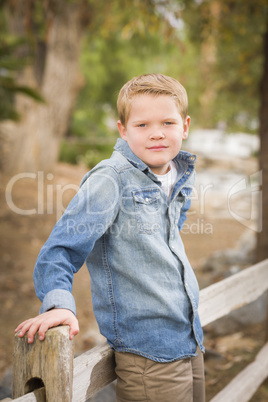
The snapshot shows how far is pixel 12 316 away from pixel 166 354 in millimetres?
3729

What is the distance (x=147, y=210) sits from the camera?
4.52 feet

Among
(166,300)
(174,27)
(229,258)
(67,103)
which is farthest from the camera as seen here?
(67,103)

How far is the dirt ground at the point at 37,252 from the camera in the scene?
3.82 meters

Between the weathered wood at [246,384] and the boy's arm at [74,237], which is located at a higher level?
the boy's arm at [74,237]

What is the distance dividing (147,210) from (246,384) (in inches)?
61.4

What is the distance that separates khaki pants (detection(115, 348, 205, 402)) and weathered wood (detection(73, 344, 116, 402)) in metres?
0.05

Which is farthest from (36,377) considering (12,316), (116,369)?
(12,316)

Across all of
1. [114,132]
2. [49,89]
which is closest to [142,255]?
[49,89]

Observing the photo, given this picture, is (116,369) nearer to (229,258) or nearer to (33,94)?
(33,94)

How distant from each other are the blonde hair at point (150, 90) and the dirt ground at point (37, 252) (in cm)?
256

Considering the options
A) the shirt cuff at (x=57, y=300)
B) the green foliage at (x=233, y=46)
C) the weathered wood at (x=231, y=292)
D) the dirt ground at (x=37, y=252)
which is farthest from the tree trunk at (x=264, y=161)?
the shirt cuff at (x=57, y=300)

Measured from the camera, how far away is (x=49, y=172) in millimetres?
9867

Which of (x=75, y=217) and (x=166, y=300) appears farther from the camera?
(x=166, y=300)

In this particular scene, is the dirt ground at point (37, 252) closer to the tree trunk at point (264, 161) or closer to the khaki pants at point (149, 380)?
the tree trunk at point (264, 161)
